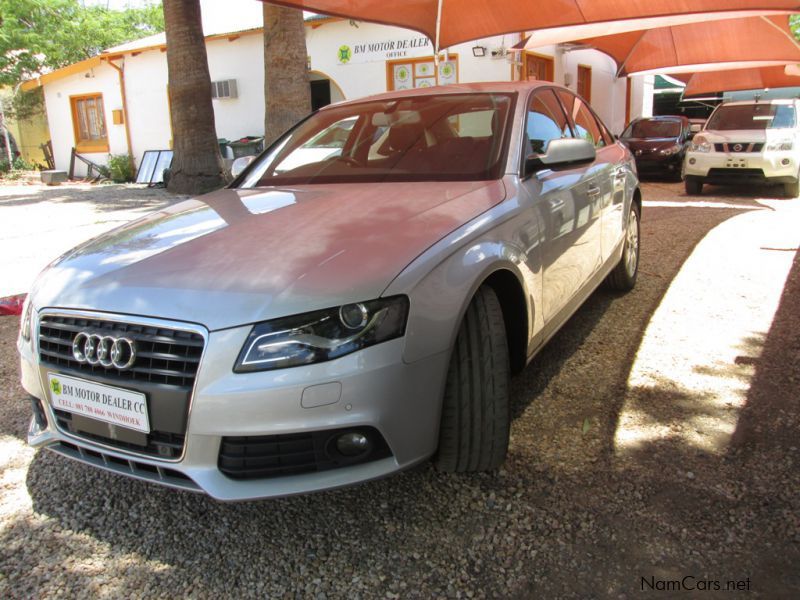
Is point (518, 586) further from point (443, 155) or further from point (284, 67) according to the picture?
point (284, 67)

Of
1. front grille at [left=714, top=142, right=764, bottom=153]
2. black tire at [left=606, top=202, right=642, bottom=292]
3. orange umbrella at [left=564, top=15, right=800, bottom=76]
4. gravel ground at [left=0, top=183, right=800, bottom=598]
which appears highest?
orange umbrella at [left=564, top=15, right=800, bottom=76]

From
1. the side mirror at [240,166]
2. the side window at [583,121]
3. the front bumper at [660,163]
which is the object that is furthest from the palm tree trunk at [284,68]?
the front bumper at [660,163]

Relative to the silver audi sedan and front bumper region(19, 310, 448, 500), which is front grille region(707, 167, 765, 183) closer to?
the silver audi sedan

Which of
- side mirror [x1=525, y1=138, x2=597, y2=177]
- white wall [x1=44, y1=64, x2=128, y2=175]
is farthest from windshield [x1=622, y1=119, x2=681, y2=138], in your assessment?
white wall [x1=44, y1=64, x2=128, y2=175]

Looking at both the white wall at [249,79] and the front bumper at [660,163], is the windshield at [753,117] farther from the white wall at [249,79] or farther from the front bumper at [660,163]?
the white wall at [249,79]

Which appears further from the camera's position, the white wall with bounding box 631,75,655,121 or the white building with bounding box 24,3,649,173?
the white wall with bounding box 631,75,655,121

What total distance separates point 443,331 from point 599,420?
52.1 inches

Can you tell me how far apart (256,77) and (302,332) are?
49.2 ft

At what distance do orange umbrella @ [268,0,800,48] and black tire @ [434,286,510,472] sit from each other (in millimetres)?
5870

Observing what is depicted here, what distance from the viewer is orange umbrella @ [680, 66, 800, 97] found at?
17953mm

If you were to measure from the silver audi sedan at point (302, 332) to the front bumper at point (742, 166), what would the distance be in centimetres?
881

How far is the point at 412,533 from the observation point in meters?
2.30

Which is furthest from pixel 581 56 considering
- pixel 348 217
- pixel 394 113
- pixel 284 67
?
pixel 348 217

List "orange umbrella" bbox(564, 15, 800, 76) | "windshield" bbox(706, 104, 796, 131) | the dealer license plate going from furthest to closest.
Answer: "orange umbrella" bbox(564, 15, 800, 76) → "windshield" bbox(706, 104, 796, 131) → the dealer license plate
